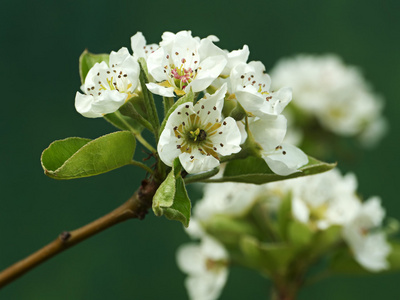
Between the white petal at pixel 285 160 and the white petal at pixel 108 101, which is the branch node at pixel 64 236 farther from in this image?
the white petal at pixel 285 160

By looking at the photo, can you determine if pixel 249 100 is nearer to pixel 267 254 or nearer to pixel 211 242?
pixel 267 254

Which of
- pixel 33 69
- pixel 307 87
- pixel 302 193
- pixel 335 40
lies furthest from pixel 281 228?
pixel 335 40

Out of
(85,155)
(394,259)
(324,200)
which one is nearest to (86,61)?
(85,155)

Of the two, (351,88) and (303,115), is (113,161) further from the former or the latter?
(351,88)

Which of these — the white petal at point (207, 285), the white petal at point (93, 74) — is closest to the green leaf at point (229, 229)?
the white petal at point (207, 285)

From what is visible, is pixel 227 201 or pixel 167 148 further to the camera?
pixel 227 201
